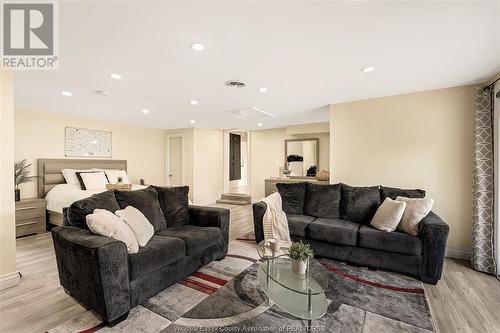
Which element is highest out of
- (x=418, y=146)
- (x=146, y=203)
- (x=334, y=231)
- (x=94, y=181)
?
(x=418, y=146)

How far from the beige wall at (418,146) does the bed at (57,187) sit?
15.6ft

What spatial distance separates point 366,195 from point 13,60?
14.6 ft

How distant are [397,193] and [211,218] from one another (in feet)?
8.57

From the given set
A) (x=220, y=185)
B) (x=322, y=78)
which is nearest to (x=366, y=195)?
(x=322, y=78)

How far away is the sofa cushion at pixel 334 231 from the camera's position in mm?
2906

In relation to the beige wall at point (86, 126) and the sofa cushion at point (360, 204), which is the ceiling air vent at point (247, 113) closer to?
the sofa cushion at point (360, 204)

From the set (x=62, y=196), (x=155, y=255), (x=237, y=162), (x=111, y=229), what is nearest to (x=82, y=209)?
(x=111, y=229)

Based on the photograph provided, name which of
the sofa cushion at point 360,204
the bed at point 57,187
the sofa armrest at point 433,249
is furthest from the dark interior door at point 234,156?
the sofa armrest at point 433,249

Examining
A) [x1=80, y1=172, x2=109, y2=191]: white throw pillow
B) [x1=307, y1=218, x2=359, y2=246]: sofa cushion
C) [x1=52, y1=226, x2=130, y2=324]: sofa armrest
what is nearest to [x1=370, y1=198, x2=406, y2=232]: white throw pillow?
[x1=307, y1=218, x2=359, y2=246]: sofa cushion

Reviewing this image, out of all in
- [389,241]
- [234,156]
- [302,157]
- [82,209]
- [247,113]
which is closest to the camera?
[82,209]

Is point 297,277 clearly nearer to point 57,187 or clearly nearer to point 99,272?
point 99,272

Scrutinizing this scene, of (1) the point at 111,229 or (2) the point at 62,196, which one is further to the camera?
(2) the point at 62,196

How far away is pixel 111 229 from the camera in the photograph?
6.64 feet

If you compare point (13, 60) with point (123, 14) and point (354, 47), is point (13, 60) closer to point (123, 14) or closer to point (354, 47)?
point (123, 14)
